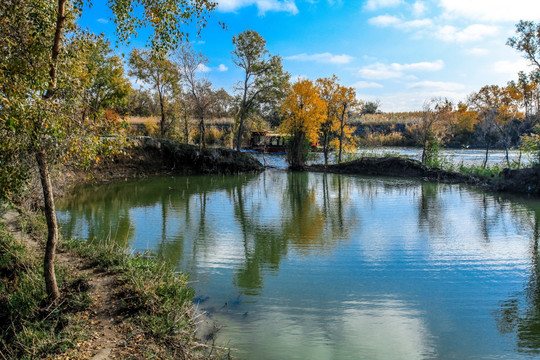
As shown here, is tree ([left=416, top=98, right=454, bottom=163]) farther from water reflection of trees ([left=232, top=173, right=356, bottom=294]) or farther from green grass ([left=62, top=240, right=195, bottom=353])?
green grass ([left=62, top=240, right=195, bottom=353])

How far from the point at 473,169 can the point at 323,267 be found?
64.6 feet

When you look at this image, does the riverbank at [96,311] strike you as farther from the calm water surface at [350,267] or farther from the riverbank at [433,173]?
the riverbank at [433,173]

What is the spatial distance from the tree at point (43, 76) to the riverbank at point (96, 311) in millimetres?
450

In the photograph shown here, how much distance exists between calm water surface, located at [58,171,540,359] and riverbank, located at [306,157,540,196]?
256 centimetres

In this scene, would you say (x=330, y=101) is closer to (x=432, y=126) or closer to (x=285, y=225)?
(x=432, y=126)

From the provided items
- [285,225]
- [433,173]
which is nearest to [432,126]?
[433,173]

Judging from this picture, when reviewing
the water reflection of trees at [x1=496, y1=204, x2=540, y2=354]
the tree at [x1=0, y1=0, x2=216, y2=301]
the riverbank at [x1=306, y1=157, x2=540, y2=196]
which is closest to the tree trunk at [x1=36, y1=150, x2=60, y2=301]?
the tree at [x1=0, y1=0, x2=216, y2=301]

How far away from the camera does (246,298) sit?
6438 mm

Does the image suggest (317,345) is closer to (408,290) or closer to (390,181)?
(408,290)

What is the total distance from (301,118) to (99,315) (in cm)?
2738

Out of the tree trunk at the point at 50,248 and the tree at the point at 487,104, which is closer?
the tree trunk at the point at 50,248

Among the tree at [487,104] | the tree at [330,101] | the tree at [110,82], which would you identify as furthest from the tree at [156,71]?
the tree at [487,104]

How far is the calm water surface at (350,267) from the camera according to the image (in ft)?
17.0

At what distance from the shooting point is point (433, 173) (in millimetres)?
24984
